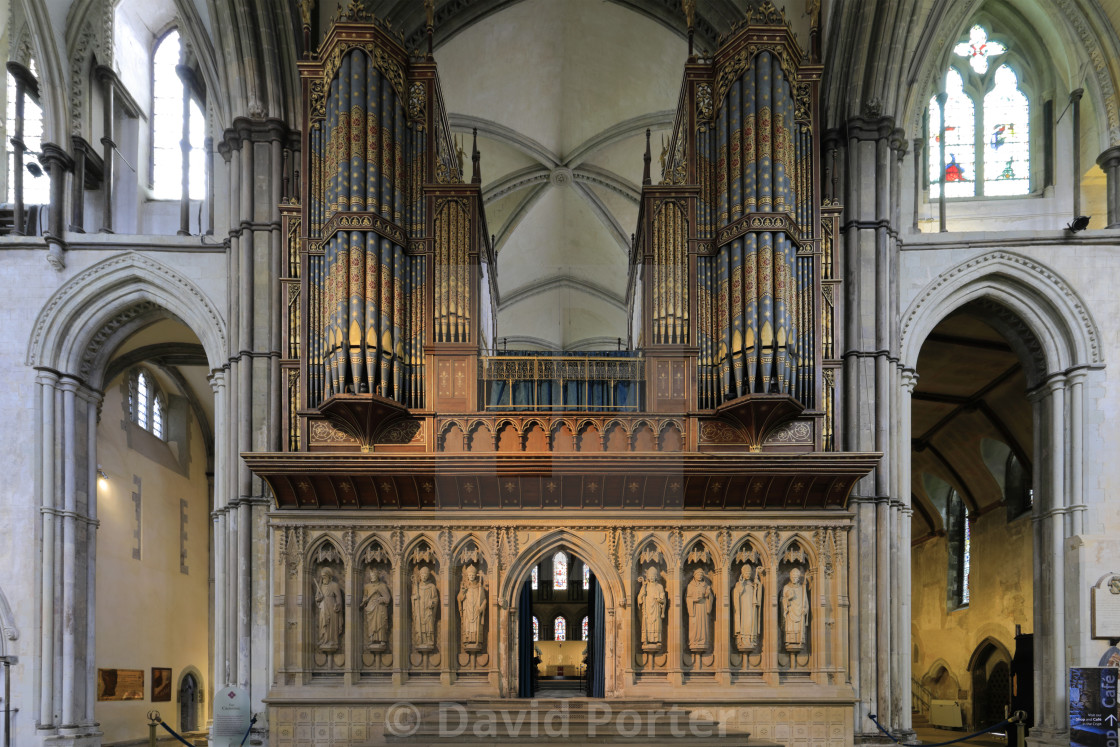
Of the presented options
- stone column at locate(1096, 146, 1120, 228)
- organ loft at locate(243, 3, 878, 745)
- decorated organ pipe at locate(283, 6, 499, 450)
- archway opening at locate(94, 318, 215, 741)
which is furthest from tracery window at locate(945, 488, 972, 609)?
archway opening at locate(94, 318, 215, 741)

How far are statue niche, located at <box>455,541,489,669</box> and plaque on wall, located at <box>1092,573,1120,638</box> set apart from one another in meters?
8.76

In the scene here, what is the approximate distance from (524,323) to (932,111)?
568 inches

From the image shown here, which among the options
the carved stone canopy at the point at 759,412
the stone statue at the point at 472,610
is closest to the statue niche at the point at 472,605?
the stone statue at the point at 472,610

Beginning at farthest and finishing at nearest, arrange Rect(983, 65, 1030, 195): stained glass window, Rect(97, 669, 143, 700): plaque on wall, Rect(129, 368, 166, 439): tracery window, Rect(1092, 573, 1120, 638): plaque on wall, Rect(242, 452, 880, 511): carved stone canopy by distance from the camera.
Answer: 1. Rect(129, 368, 166, 439): tracery window
2. Rect(97, 669, 143, 700): plaque on wall
3. Rect(983, 65, 1030, 195): stained glass window
4. Rect(1092, 573, 1120, 638): plaque on wall
5. Rect(242, 452, 880, 511): carved stone canopy

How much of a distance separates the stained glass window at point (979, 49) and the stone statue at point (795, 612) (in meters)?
10.2

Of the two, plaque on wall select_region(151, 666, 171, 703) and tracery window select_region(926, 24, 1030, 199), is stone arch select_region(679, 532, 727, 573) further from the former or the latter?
plaque on wall select_region(151, 666, 171, 703)

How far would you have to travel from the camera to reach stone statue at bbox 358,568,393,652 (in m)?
14.5

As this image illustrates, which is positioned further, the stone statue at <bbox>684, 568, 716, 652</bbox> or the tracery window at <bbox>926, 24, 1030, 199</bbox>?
the tracery window at <bbox>926, 24, 1030, 199</bbox>

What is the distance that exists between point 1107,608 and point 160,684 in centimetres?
1837

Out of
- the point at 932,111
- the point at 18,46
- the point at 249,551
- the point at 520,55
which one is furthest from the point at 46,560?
the point at 932,111

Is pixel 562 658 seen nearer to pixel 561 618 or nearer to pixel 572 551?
pixel 561 618

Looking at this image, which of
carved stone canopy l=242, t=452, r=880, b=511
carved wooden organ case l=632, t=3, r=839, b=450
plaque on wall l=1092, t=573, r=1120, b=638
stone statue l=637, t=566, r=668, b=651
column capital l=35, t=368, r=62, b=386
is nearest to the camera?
carved stone canopy l=242, t=452, r=880, b=511

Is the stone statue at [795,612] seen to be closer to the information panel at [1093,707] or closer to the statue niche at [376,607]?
the information panel at [1093,707]

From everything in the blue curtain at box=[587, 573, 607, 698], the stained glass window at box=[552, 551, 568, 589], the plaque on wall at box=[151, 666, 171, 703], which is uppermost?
the blue curtain at box=[587, 573, 607, 698]
